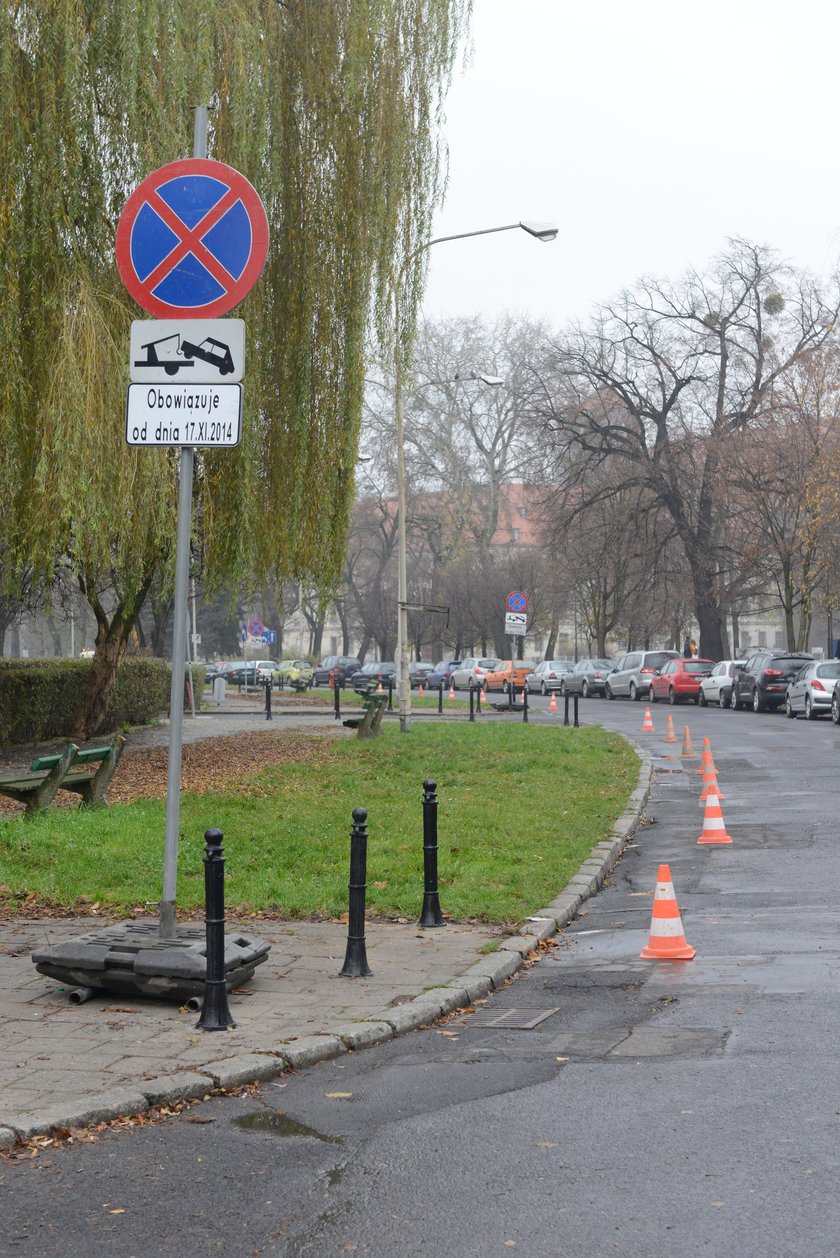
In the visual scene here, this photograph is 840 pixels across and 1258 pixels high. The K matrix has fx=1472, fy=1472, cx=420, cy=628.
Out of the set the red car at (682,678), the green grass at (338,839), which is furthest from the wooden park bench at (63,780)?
the red car at (682,678)

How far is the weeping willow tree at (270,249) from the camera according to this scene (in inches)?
534

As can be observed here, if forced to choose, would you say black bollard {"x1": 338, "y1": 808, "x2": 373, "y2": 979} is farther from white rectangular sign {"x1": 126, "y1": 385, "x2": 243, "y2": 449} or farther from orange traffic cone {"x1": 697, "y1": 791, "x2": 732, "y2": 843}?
orange traffic cone {"x1": 697, "y1": 791, "x2": 732, "y2": 843}

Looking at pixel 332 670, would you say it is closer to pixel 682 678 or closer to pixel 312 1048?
pixel 682 678

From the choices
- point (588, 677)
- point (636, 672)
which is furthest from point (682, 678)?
point (588, 677)

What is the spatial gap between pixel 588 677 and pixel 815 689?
25.3 metres

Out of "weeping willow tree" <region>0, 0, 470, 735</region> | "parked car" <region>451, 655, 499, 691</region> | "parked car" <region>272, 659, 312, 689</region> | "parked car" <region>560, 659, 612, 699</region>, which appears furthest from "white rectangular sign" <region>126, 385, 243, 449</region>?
"parked car" <region>451, 655, 499, 691</region>

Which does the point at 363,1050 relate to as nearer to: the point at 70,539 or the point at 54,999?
the point at 54,999

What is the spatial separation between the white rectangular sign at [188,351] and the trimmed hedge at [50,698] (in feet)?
53.1

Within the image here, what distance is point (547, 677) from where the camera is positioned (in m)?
65.2

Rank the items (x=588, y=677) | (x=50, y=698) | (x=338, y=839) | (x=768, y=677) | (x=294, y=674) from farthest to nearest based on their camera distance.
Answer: (x=294, y=674) → (x=588, y=677) → (x=768, y=677) → (x=50, y=698) → (x=338, y=839)

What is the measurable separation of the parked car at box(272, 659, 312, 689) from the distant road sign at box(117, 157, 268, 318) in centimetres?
5659

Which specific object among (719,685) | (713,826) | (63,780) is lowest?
(713,826)

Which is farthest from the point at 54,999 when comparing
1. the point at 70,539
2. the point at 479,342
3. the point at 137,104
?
the point at 479,342

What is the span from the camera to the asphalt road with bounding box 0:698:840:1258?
413 centimetres
